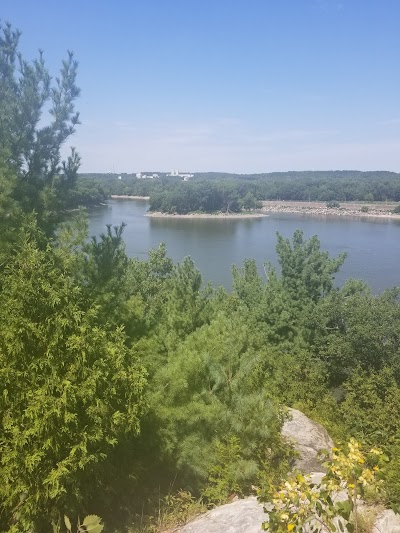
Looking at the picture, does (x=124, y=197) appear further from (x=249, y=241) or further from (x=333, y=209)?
(x=249, y=241)

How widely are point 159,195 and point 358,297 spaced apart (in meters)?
66.0

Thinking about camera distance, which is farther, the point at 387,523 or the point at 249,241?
the point at 249,241

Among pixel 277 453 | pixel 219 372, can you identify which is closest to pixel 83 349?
pixel 219 372

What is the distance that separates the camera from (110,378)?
4996 millimetres

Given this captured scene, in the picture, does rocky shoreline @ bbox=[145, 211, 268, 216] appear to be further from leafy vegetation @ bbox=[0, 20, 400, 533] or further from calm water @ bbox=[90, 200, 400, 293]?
leafy vegetation @ bbox=[0, 20, 400, 533]

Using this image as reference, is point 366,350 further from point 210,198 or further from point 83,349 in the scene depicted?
point 210,198

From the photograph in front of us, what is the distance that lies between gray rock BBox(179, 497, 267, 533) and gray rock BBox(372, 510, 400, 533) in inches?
44.2

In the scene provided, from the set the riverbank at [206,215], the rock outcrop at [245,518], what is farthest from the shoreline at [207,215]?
the rock outcrop at [245,518]

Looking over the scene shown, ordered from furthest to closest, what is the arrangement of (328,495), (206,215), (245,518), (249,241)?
(206,215) < (249,241) < (245,518) < (328,495)

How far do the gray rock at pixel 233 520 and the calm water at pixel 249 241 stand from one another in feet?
74.4

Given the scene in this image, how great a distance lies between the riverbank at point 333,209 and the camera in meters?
87.4

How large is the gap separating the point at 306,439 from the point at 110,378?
203 inches

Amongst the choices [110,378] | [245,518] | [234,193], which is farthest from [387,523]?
[234,193]

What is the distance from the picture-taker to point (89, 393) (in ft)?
14.9
